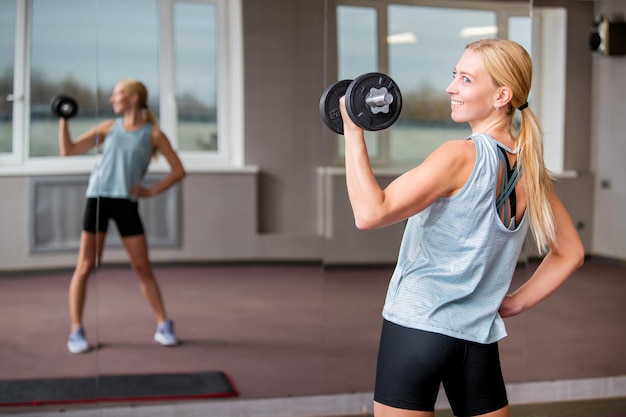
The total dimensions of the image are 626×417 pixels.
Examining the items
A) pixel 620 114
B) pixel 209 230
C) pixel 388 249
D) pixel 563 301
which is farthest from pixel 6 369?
pixel 620 114

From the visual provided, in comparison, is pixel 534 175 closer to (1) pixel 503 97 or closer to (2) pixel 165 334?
(1) pixel 503 97

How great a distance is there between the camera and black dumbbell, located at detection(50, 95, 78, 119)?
288 centimetres

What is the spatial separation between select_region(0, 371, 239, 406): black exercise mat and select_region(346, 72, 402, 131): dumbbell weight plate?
6.35 ft

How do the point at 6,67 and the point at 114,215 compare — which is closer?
the point at 6,67

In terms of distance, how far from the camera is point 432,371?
147 cm

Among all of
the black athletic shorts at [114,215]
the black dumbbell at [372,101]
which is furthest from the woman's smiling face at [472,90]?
the black athletic shorts at [114,215]

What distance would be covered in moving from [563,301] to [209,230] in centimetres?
162

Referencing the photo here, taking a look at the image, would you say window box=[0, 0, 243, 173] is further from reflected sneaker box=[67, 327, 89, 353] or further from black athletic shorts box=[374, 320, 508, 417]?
black athletic shorts box=[374, 320, 508, 417]

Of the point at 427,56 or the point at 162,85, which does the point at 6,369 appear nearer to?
the point at 162,85

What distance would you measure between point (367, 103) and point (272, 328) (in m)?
1.88

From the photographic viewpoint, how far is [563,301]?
351 centimetres

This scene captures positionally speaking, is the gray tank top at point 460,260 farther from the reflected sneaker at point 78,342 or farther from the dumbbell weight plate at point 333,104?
the reflected sneaker at point 78,342

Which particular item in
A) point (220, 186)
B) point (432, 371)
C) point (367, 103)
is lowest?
point (432, 371)

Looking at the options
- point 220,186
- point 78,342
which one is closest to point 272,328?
point 220,186
